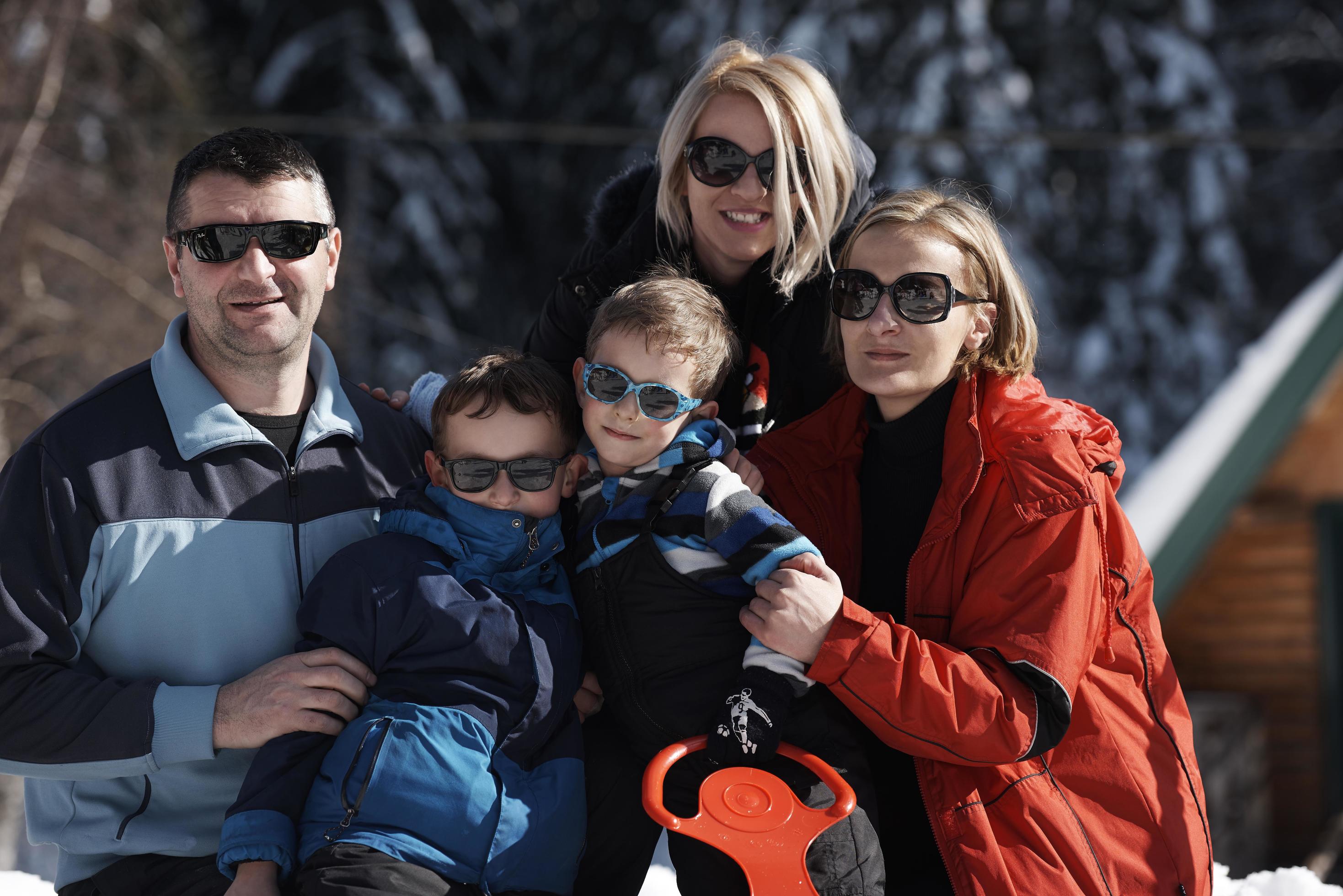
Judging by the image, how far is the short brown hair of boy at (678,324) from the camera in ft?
7.00

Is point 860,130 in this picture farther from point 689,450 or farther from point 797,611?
point 797,611

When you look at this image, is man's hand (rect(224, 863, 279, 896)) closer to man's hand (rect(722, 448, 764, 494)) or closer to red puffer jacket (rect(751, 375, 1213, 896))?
red puffer jacket (rect(751, 375, 1213, 896))

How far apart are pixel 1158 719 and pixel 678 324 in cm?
112

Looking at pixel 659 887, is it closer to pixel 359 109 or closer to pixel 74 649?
pixel 74 649

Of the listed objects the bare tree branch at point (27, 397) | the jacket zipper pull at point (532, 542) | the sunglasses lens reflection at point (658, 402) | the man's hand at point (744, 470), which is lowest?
the bare tree branch at point (27, 397)

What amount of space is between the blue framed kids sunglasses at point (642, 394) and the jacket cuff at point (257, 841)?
903 mm

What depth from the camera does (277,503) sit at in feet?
7.31

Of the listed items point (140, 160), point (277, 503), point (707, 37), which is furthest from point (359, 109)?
point (277, 503)

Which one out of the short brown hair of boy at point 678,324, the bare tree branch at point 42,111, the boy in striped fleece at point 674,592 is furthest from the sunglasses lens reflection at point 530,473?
the bare tree branch at point 42,111

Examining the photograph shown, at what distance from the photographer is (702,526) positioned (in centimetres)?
205

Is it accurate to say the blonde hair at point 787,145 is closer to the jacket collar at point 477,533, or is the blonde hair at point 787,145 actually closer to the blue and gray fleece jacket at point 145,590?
the jacket collar at point 477,533

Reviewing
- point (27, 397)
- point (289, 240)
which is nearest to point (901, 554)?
point (289, 240)

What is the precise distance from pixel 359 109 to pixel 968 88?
5208 millimetres

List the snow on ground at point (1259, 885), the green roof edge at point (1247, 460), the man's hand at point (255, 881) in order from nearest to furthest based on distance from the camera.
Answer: the man's hand at point (255, 881)
the snow on ground at point (1259, 885)
the green roof edge at point (1247, 460)
